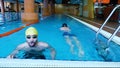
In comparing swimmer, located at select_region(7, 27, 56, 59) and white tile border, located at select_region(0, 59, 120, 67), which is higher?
white tile border, located at select_region(0, 59, 120, 67)

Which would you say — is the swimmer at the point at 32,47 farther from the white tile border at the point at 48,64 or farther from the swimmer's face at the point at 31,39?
the white tile border at the point at 48,64

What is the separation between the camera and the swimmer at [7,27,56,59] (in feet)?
13.5

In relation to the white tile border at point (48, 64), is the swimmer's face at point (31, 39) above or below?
below

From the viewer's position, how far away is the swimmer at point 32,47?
4.11m

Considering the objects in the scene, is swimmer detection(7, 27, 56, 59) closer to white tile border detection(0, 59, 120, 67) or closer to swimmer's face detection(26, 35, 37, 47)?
swimmer's face detection(26, 35, 37, 47)

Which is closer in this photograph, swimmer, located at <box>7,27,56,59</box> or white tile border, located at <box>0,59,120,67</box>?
white tile border, located at <box>0,59,120,67</box>

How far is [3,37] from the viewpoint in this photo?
7.39 m

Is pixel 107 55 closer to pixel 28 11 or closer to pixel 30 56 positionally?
pixel 30 56

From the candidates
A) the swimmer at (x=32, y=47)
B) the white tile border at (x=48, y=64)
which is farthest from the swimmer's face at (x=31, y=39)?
the white tile border at (x=48, y=64)

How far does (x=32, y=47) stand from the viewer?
431 cm

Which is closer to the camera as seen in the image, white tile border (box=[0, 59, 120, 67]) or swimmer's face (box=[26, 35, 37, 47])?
white tile border (box=[0, 59, 120, 67])

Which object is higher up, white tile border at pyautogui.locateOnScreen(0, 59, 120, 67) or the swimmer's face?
white tile border at pyautogui.locateOnScreen(0, 59, 120, 67)

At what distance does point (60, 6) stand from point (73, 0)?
328 inches

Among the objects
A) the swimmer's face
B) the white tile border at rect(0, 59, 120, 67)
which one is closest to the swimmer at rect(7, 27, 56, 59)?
the swimmer's face
